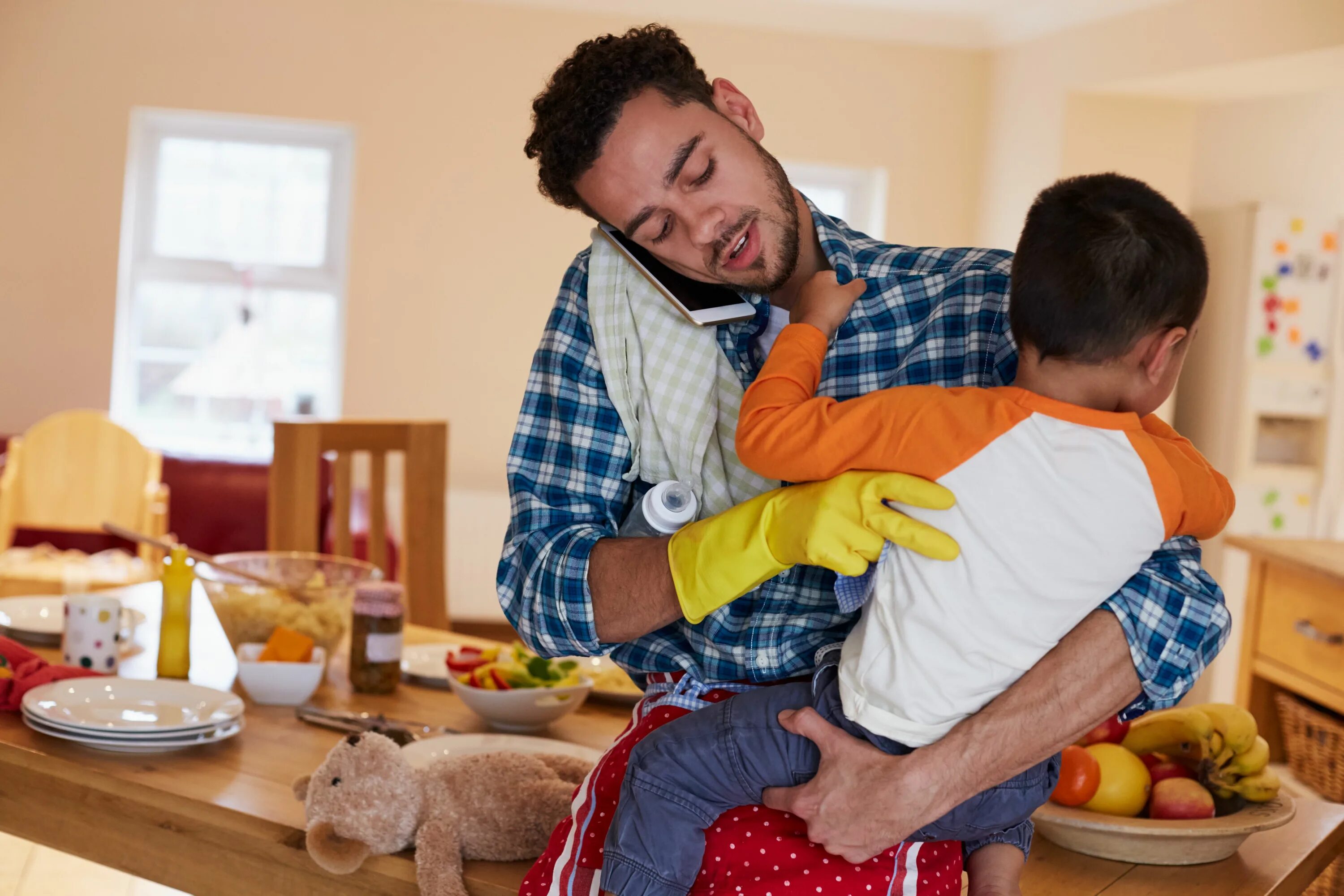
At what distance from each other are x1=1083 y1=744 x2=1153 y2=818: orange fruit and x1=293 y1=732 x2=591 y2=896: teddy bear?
0.56m

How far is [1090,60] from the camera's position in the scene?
4648mm

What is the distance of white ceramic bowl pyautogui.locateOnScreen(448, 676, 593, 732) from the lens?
5.27 ft

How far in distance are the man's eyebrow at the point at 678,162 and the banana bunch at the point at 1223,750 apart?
79 cm

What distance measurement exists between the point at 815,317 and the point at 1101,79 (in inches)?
156

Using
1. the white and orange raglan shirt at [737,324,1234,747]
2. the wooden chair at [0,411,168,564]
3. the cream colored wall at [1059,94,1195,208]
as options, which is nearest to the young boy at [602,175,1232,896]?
the white and orange raglan shirt at [737,324,1234,747]

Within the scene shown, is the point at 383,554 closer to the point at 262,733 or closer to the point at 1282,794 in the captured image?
the point at 262,733

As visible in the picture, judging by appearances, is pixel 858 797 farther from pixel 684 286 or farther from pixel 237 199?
pixel 237 199

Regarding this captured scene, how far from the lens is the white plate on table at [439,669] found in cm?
180

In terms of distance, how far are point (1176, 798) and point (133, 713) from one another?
48.5 inches

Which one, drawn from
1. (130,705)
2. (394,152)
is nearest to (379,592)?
(130,705)

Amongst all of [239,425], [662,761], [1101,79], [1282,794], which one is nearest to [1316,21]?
[1101,79]

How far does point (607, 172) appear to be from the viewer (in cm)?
122

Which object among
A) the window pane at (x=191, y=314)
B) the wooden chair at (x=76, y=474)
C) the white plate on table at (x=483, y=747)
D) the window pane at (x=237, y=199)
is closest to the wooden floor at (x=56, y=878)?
the white plate on table at (x=483, y=747)

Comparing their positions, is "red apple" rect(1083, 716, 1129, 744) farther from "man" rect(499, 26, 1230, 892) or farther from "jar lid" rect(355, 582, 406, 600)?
"jar lid" rect(355, 582, 406, 600)
